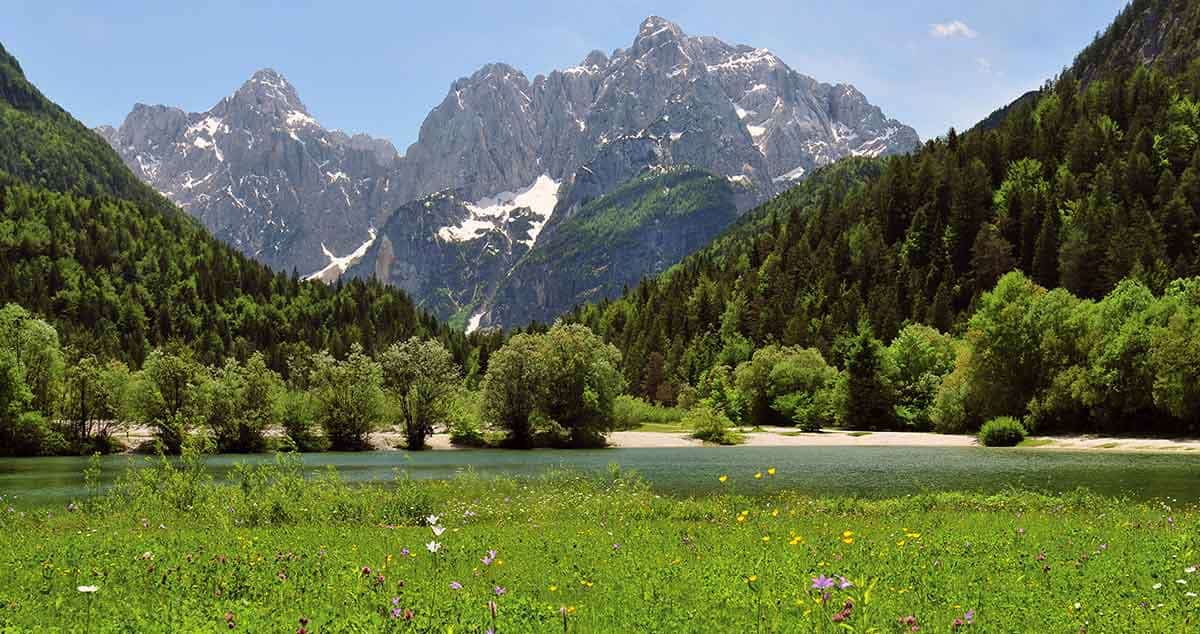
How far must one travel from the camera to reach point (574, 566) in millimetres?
15055

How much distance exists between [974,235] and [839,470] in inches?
4698

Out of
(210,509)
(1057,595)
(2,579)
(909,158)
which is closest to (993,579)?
(1057,595)

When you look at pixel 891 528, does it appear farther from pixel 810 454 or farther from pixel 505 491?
pixel 810 454

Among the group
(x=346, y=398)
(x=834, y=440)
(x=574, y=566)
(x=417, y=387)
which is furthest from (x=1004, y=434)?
(x=574, y=566)

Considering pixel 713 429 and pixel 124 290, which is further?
pixel 124 290

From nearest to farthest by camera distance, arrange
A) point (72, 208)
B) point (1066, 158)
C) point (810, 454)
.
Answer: point (810, 454) → point (1066, 158) → point (72, 208)

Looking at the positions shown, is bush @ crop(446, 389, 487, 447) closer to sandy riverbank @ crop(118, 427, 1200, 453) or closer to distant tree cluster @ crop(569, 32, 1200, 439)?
sandy riverbank @ crop(118, 427, 1200, 453)

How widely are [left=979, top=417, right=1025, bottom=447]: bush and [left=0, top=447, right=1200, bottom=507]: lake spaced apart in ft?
23.8

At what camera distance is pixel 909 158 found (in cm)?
18000

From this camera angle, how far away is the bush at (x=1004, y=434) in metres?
81.8

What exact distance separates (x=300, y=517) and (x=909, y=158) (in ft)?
582

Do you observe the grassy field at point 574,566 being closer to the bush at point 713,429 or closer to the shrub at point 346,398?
the shrub at point 346,398

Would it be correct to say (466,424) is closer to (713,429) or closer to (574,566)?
(713,429)

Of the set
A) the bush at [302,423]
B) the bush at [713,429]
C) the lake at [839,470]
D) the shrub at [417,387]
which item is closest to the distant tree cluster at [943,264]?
the bush at [713,429]
